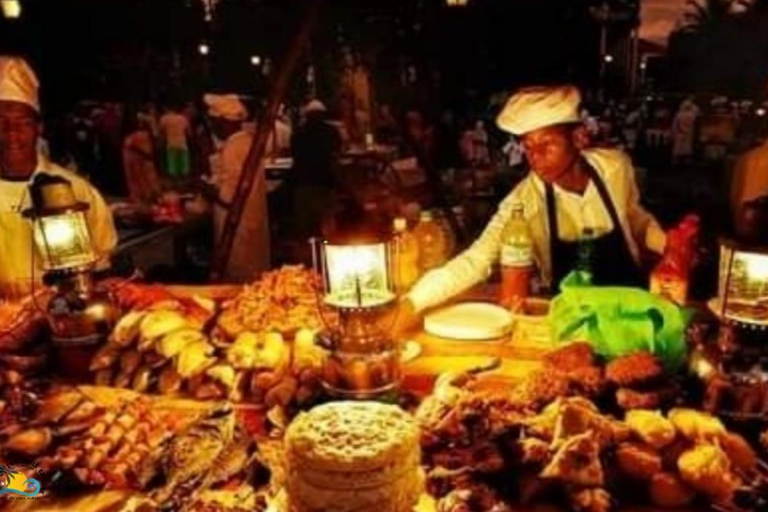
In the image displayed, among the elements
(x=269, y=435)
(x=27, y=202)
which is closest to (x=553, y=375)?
(x=269, y=435)

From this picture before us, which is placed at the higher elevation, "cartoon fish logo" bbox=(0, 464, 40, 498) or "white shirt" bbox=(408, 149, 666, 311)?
"white shirt" bbox=(408, 149, 666, 311)

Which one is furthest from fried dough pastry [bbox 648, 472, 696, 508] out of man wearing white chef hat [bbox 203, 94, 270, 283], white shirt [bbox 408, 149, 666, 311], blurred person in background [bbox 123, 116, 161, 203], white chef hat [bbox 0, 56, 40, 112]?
blurred person in background [bbox 123, 116, 161, 203]

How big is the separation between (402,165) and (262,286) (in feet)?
28.3

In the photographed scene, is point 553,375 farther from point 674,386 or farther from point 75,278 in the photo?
point 75,278

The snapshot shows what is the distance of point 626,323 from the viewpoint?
2762mm

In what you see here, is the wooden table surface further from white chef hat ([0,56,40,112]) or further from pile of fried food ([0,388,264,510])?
white chef hat ([0,56,40,112])

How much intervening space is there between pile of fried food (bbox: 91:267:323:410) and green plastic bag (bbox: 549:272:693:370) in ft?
3.28

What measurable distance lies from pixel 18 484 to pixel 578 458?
5.76ft

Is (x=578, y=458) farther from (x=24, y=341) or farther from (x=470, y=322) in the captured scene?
(x=24, y=341)

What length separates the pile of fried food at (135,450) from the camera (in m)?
2.40

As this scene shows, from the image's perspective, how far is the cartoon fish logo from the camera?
2416mm

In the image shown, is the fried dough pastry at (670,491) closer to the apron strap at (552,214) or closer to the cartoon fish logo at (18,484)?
the cartoon fish logo at (18,484)

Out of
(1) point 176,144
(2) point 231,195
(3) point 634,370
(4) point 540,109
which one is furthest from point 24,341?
(1) point 176,144

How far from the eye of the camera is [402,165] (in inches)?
466
